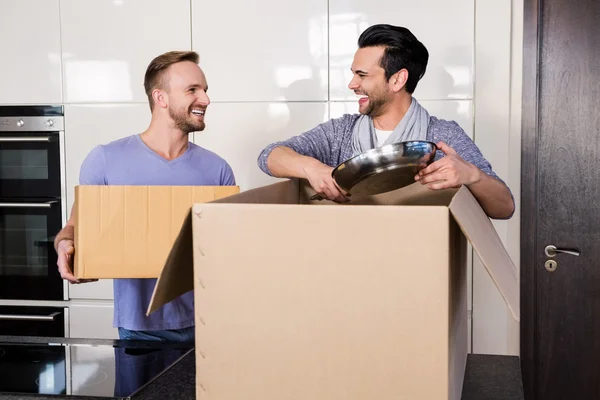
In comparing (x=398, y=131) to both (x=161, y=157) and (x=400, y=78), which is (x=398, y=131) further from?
(x=161, y=157)

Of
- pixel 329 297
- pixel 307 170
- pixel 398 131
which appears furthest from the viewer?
pixel 398 131

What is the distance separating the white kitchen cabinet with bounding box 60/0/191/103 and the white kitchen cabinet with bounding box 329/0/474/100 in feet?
2.08

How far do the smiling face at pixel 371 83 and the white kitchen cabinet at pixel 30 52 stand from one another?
145cm

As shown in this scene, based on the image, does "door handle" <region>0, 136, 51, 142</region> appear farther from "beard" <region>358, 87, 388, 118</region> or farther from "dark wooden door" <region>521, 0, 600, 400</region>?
"dark wooden door" <region>521, 0, 600, 400</region>

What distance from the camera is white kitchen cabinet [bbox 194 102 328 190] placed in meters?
2.65

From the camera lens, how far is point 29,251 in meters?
2.87

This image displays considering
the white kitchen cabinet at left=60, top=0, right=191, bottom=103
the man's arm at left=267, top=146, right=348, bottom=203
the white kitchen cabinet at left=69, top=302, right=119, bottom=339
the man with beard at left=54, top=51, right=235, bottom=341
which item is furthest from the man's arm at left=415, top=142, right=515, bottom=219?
the white kitchen cabinet at left=69, top=302, right=119, bottom=339

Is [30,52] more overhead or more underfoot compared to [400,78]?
more overhead

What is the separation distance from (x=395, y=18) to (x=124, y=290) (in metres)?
1.44

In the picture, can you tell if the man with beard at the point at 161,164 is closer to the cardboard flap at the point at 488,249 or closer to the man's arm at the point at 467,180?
the man's arm at the point at 467,180

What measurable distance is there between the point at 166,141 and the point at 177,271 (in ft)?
3.80

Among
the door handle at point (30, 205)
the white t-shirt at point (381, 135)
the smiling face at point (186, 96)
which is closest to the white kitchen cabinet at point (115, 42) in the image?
the door handle at point (30, 205)

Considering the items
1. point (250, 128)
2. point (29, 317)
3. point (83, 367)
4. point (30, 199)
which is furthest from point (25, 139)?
point (83, 367)

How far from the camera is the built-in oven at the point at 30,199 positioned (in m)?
2.81
